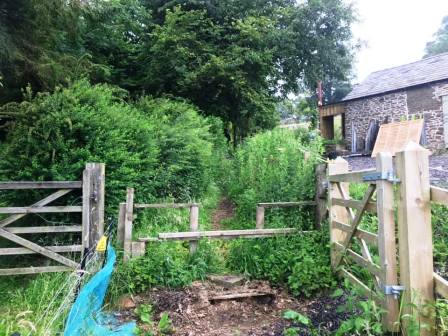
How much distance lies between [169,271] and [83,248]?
122 centimetres

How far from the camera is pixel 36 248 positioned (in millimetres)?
4863

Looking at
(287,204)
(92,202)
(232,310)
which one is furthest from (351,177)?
(92,202)

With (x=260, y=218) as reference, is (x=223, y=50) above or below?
above

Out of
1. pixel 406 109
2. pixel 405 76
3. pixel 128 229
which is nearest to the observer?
pixel 128 229

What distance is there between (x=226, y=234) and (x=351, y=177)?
2.11m

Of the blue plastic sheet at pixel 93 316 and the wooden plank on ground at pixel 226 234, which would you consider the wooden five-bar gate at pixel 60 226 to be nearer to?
the wooden plank on ground at pixel 226 234

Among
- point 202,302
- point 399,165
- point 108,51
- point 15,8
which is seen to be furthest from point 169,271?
point 108,51

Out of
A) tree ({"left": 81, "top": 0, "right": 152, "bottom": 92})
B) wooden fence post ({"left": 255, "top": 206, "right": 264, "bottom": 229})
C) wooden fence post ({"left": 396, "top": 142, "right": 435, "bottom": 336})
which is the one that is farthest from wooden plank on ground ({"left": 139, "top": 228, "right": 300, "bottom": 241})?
tree ({"left": 81, "top": 0, "right": 152, "bottom": 92})

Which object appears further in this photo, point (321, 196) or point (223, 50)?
point (223, 50)

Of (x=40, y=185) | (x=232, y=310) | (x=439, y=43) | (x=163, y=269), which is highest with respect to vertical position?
(x=439, y=43)

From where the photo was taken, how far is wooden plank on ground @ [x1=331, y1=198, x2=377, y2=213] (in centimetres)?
370

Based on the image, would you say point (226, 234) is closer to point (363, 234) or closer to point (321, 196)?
point (321, 196)

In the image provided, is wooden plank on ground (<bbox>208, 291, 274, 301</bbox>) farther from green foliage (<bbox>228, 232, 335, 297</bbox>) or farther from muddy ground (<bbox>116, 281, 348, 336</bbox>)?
green foliage (<bbox>228, 232, 335, 297</bbox>)

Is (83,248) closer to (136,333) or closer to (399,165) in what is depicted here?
(136,333)
